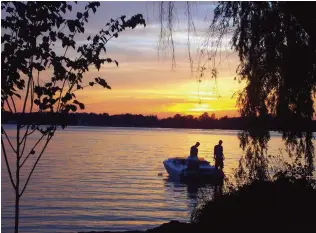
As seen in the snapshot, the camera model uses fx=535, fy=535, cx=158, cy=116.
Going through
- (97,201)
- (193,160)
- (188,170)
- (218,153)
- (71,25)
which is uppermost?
(71,25)

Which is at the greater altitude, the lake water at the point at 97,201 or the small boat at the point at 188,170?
the small boat at the point at 188,170

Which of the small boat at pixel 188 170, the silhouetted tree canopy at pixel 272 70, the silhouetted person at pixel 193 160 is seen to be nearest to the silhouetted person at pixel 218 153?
the small boat at pixel 188 170

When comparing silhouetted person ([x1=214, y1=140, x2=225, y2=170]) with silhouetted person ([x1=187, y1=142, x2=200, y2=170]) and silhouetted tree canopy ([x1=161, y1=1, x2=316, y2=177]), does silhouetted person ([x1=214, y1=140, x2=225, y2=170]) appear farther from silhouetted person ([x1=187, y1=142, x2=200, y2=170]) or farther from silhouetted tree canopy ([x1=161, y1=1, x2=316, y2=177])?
silhouetted tree canopy ([x1=161, y1=1, x2=316, y2=177])

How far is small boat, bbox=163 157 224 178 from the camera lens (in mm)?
24719

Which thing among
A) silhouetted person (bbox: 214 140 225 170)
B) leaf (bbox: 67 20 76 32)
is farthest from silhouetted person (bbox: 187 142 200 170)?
leaf (bbox: 67 20 76 32)

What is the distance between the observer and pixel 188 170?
25375 millimetres

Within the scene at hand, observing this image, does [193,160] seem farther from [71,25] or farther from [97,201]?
[71,25]

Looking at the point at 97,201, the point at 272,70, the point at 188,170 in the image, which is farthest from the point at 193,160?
the point at 272,70

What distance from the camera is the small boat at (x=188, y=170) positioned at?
24.7 meters

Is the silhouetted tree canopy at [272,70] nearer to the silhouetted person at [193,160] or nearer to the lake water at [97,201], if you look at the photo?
the lake water at [97,201]

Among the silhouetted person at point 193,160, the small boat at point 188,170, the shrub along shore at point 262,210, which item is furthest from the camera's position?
the small boat at point 188,170

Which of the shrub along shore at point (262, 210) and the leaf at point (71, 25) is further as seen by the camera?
the shrub along shore at point (262, 210)

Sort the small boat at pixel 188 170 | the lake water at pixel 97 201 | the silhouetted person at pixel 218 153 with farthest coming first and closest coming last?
the small boat at pixel 188 170
the silhouetted person at pixel 218 153
the lake water at pixel 97 201

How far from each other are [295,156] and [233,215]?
3.26m
